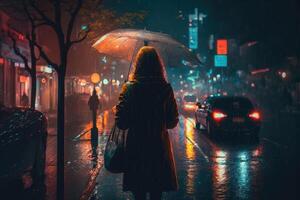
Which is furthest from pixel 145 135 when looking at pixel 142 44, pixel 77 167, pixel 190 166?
pixel 190 166

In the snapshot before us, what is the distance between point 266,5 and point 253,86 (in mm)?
12851

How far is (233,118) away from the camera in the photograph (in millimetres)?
18750

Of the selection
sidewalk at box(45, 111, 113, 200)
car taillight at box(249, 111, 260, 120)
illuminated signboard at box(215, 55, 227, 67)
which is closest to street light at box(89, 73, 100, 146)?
sidewalk at box(45, 111, 113, 200)

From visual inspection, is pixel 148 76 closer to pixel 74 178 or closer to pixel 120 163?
pixel 120 163

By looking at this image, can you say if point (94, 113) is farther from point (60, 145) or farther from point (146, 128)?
point (146, 128)

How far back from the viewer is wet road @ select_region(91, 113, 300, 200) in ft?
28.5

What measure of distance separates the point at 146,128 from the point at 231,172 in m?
6.26

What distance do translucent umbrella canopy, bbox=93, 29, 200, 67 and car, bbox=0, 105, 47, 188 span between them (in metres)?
1.77

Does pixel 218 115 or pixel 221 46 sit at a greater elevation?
pixel 221 46

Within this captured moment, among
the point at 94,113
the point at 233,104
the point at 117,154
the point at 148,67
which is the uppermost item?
the point at 148,67

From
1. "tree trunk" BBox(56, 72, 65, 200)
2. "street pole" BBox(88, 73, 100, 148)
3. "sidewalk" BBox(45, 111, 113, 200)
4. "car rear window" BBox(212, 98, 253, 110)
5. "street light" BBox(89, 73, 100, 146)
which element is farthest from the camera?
"car rear window" BBox(212, 98, 253, 110)

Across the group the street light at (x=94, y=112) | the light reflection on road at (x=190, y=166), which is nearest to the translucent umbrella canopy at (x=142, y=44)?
the light reflection on road at (x=190, y=166)

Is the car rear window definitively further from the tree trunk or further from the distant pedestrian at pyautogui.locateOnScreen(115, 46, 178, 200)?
the distant pedestrian at pyautogui.locateOnScreen(115, 46, 178, 200)

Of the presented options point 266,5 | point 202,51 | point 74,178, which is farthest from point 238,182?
point 202,51
